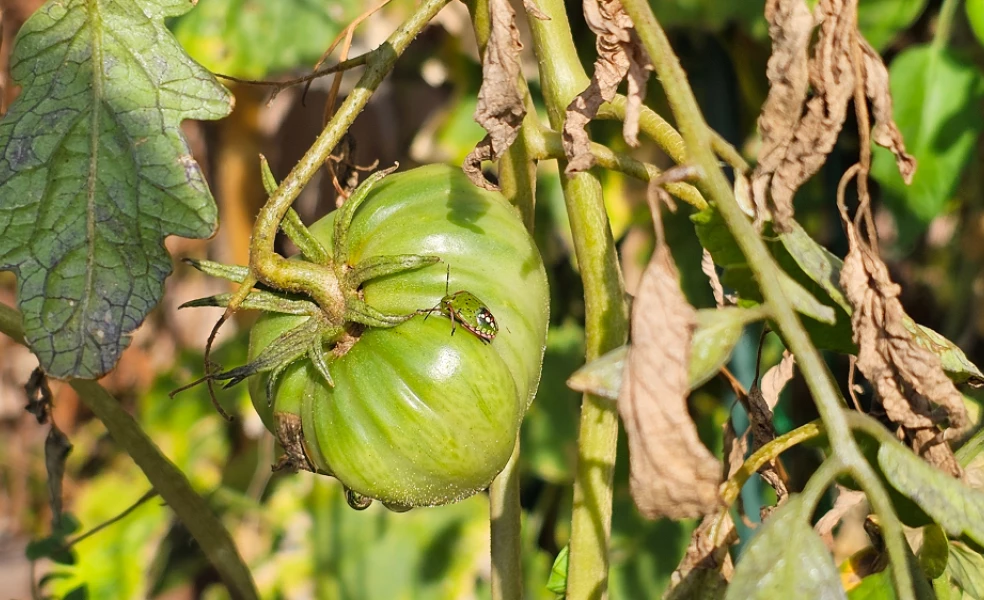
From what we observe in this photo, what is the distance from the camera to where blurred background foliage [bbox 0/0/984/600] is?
1178mm

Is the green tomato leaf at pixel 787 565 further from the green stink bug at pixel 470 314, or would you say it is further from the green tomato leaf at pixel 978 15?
the green tomato leaf at pixel 978 15

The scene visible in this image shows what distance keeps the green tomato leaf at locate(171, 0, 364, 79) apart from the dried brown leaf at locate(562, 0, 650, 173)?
99 cm

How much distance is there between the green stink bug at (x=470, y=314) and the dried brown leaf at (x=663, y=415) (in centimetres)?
16

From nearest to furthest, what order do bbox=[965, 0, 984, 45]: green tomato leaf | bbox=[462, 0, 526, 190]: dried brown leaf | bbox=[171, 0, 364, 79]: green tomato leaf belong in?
bbox=[462, 0, 526, 190]: dried brown leaf → bbox=[965, 0, 984, 45]: green tomato leaf → bbox=[171, 0, 364, 79]: green tomato leaf

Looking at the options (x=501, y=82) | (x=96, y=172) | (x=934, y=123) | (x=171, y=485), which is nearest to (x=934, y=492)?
(x=501, y=82)

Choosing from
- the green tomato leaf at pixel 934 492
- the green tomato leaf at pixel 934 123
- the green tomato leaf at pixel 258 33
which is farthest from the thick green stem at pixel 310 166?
the green tomato leaf at pixel 258 33

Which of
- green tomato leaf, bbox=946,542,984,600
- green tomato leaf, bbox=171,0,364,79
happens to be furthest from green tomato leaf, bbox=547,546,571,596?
green tomato leaf, bbox=171,0,364,79

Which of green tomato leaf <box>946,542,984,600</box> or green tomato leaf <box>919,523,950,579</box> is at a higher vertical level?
green tomato leaf <box>919,523,950,579</box>

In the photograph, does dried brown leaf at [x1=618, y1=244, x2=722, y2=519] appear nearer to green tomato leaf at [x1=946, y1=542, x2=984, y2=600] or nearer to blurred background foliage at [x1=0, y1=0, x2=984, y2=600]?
green tomato leaf at [x1=946, y1=542, x2=984, y2=600]

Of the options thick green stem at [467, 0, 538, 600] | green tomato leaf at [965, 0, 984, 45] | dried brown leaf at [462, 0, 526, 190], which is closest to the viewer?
dried brown leaf at [462, 0, 526, 190]

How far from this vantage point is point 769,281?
0.49m

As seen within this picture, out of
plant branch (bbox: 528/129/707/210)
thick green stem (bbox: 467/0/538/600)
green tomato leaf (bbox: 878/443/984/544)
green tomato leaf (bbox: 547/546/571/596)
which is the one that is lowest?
green tomato leaf (bbox: 547/546/571/596)

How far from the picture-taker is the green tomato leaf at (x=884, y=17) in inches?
45.6

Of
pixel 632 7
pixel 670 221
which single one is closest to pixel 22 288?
pixel 632 7
